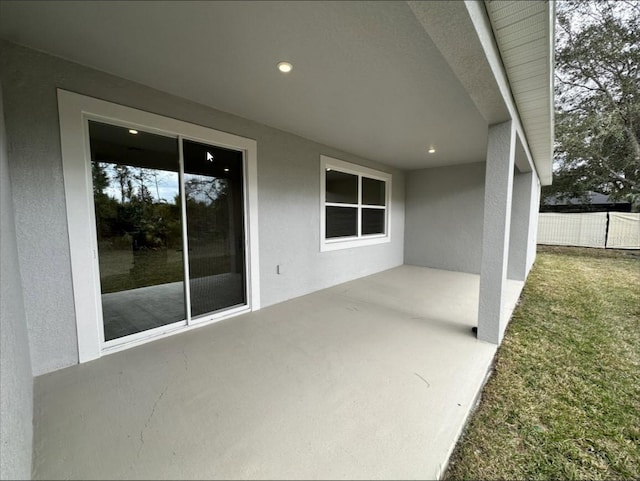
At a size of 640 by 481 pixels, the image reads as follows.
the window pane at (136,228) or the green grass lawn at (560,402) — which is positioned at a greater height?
the window pane at (136,228)

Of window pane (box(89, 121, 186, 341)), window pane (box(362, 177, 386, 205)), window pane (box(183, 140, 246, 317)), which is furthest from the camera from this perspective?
window pane (box(362, 177, 386, 205))

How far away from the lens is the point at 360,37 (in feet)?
6.22

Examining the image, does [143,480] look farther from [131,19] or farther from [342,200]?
[342,200]

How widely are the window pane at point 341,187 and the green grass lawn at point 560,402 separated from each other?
3.39 meters

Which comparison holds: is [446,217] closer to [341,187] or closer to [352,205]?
[352,205]

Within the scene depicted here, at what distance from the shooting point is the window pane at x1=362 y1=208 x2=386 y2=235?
594cm

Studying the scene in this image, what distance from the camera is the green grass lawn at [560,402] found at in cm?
148

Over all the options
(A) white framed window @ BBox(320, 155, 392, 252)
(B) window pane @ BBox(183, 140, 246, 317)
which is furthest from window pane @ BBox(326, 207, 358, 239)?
(B) window pane @ BBox(183, 140, 246, 317)

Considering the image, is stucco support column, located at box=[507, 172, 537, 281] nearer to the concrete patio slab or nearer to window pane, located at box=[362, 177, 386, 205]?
window pane, located at box=[362, 177, 386, 205]

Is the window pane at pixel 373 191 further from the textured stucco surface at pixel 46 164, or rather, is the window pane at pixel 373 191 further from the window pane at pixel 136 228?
the window pane at pixel 136 228

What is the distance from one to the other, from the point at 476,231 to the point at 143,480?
6754 mm

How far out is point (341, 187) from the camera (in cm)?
527

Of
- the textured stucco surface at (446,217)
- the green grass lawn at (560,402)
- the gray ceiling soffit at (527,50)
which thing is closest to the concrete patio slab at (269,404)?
the green grass lawn at (560,402)

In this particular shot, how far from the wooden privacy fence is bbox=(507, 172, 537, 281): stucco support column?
898 centimetres
